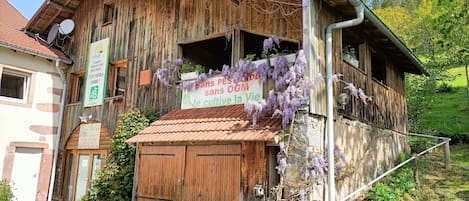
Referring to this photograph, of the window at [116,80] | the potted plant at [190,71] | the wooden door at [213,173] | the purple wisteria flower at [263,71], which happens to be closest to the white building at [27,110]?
the window at [116,80]

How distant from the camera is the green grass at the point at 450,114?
1713cm

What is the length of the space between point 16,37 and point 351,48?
9695mm

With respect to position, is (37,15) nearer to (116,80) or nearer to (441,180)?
(116,80)

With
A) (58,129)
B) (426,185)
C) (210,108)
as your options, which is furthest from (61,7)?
(426,185)

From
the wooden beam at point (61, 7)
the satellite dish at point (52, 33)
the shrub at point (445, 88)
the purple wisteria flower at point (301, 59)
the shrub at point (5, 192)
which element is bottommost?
the shrub at point (5, 192)

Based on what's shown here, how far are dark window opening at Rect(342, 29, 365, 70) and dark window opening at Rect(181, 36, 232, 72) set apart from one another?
108 inches

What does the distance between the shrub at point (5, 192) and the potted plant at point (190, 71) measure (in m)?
5.66

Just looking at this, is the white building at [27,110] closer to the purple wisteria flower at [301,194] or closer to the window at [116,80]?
A: the window at [116,80]

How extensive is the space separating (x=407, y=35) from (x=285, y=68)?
24.2m

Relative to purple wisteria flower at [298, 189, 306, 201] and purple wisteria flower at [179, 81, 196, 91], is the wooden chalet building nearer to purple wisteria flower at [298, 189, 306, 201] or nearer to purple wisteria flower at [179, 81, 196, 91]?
purple wisteria flower at [298, 189, 306, 201]

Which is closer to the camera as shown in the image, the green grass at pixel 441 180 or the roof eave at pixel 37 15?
the green grass at pixel 441 180

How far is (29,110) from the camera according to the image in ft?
35.1

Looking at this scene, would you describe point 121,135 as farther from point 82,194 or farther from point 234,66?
point 234,66

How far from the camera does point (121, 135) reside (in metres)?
8.91
